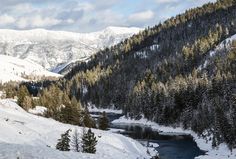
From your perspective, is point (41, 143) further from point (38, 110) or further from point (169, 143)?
point (38, 110)

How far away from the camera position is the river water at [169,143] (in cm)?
8776

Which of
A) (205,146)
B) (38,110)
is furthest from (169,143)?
(38,110)

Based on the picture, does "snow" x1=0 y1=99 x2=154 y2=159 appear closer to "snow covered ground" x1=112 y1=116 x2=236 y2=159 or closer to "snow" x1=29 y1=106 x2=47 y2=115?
"snow covered ground" x1=112 y1=116 x2=236 y2=159

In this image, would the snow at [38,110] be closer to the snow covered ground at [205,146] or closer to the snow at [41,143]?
the snow covered ground at [205,146]

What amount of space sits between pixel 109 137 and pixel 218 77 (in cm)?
7035

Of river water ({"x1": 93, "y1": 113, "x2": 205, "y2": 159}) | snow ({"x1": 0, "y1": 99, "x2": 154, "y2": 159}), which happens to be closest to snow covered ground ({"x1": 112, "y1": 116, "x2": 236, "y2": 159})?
river water ({"x1": 93, "y1": 113, "x2": 205, "y2": 159})

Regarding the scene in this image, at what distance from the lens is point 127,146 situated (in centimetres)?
7669

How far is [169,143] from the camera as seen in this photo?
345 feet

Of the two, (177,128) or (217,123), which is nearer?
(217,123)

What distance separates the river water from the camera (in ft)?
288

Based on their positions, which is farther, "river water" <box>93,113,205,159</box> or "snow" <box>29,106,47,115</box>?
"snow" <box>29,106,47,115</box>

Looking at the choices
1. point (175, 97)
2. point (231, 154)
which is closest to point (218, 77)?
point (175, 97)

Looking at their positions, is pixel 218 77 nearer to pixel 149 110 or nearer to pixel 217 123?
pixel 149 110

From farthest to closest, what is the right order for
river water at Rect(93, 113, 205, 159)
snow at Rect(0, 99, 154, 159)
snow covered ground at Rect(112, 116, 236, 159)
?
1. river water at Rect(93, 113, 205, 159)
2. snow covered ground at Rect(112, 116, 236, 159)
3. snow at Rect(0, 99, 154, 159)
